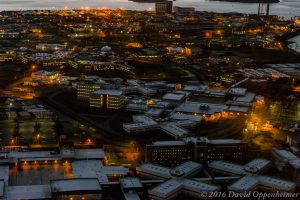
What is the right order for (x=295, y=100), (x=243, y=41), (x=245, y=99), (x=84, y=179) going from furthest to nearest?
(x=243, y=41)
(x=295, y=100)
(x=245, y=99)
(x=84, y=179)

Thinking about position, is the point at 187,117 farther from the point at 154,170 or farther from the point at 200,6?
the point at 200,6

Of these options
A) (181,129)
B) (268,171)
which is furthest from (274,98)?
(268,171)

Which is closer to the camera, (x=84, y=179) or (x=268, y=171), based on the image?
(x=84, y=179)

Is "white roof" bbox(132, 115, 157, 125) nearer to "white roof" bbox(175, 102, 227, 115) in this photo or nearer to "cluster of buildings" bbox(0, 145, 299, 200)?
"white roof" bbox(175, 102, 227, 115)

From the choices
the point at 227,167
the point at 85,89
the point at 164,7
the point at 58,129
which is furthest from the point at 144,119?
the point at 164,7

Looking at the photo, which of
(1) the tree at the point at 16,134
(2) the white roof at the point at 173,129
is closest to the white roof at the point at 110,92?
(2) the white roof at the point at 173,129

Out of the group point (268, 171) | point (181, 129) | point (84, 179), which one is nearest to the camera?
point (84, 179)

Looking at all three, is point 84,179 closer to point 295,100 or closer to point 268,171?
point 268,171
